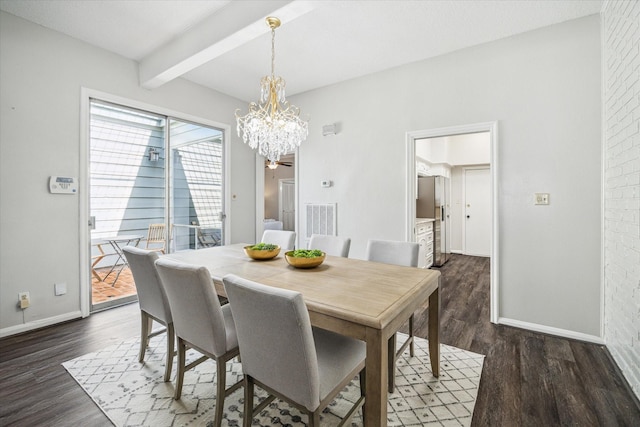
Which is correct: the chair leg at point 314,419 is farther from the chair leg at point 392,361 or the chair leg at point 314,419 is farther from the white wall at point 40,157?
the white wall at point 40,157

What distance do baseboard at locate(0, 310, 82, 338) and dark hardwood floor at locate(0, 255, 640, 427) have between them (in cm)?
8

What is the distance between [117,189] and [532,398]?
4.39 meters

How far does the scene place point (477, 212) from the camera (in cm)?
646

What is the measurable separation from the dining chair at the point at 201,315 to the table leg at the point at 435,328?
128 centimetres

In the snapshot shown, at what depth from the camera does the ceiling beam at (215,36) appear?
7.15 ft

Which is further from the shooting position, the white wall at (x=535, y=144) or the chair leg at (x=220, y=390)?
the white wall at (x=535, y=144)

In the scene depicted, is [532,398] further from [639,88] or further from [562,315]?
[639,88]

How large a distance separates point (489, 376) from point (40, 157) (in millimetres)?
4250

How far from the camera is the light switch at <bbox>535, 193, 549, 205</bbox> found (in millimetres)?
2697

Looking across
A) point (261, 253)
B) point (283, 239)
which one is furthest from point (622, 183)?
point (283, 239)

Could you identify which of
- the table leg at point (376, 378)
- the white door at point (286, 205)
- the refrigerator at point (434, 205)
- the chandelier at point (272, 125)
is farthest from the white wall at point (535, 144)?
the white door at point (286, 205)

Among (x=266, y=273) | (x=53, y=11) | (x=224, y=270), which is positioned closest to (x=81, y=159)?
(x=53, y=11)

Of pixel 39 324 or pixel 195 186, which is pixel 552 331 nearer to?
pixel 195 186

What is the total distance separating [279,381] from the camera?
4.04 feet
